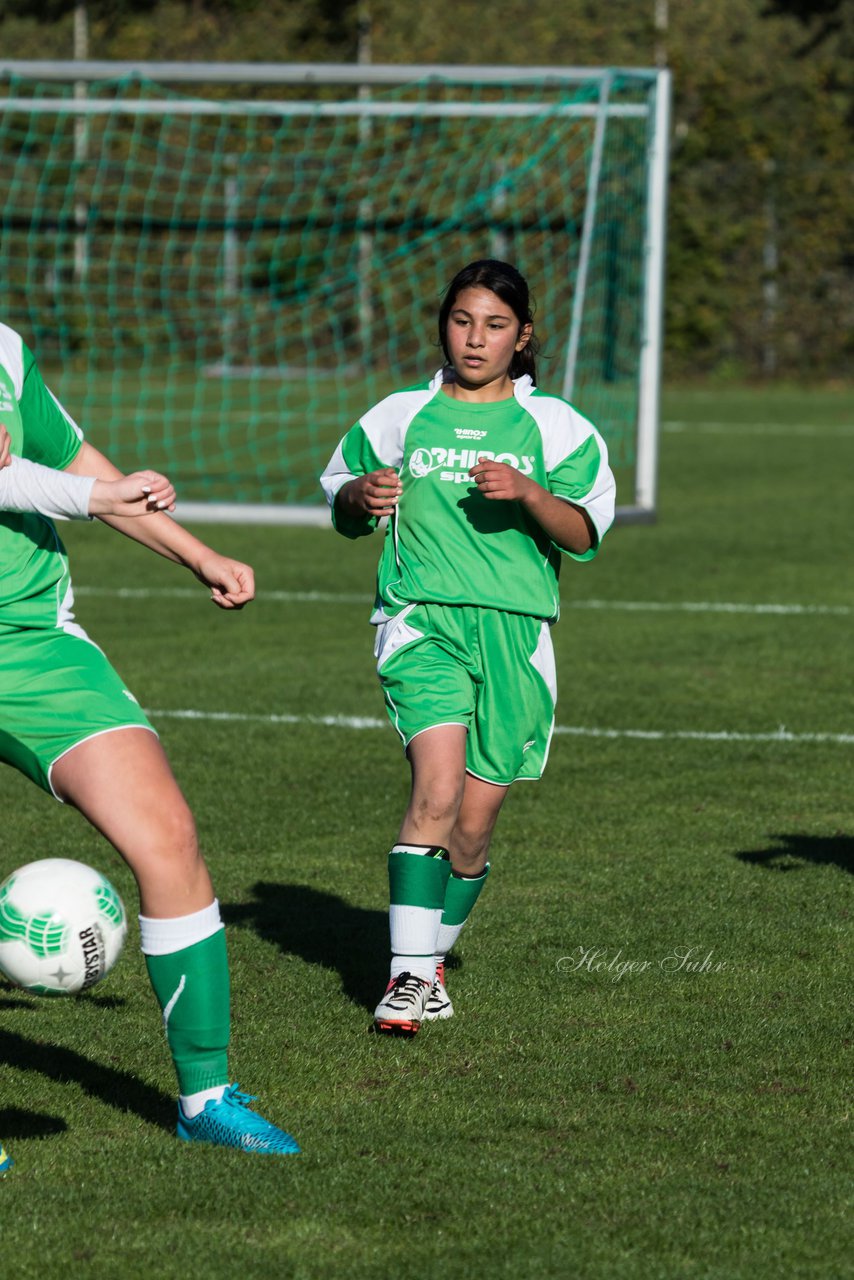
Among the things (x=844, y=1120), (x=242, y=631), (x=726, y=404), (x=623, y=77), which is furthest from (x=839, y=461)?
(x=844, y=1120)

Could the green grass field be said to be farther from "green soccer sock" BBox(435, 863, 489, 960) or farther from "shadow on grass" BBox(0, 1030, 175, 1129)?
"green soccer sock" BBox(435, 863, 489, 960)

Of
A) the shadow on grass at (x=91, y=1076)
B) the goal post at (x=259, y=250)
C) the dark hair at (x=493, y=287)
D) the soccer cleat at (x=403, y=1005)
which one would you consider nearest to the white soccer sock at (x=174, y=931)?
the shadow on grass at (x=91, y=1076)

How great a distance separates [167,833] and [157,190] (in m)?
24.4

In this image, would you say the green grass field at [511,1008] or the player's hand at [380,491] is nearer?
the green grass field at [511,1008]

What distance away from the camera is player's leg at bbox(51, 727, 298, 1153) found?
11.8ft

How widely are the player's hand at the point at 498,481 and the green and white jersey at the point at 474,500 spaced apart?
26cm

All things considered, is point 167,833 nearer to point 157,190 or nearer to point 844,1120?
point 844,1120

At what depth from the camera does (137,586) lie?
11852mm

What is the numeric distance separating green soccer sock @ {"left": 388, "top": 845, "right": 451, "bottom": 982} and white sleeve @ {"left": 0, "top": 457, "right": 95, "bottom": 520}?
4.67 feet

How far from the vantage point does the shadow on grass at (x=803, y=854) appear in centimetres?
600

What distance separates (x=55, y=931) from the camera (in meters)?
3.62

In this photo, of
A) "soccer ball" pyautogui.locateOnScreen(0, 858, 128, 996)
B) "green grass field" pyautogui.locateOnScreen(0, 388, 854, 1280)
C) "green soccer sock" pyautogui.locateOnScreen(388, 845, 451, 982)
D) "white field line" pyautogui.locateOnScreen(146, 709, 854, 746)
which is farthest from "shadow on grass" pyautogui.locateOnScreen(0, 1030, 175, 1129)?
"white field line" pyautogui.locateOnScreen(146, 709, 854, 746)

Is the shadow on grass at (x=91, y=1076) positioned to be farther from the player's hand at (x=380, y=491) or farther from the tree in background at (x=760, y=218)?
the tree in background at (x=760, y=218)

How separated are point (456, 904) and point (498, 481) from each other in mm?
1107
